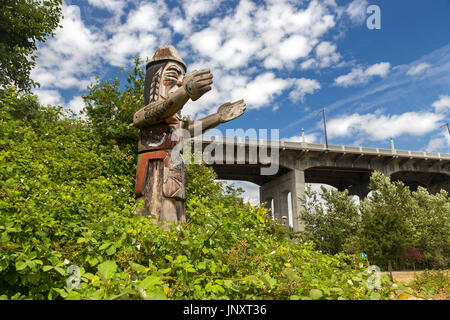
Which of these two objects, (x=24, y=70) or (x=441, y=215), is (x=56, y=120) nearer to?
(x=24, y=70)

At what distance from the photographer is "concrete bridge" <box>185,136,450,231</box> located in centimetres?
2412

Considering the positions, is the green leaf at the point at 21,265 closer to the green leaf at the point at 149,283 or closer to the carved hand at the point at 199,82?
the green leaf at the point at 149,283

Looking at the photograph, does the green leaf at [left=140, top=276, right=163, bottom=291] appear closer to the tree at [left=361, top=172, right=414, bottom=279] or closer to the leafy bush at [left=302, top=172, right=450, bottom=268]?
the tree at [left=361, top=172, right=414, bottom=279]

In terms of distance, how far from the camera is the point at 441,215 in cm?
2080

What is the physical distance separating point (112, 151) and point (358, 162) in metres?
26.2

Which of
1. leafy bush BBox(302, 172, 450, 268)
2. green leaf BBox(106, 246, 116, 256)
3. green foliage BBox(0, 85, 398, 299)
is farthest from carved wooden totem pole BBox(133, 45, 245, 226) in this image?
leafy bush BBox(302, 172, 450, 268)

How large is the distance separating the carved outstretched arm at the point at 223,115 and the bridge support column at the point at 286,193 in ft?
60.5

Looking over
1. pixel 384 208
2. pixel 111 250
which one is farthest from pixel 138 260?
pixel 384 208

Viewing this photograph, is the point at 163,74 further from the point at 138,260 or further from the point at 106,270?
the point at 106,270

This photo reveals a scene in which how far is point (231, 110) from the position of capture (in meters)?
5.68

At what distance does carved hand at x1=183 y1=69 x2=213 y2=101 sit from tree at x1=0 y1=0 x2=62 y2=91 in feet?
30.3

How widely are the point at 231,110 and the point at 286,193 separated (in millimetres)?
26404
